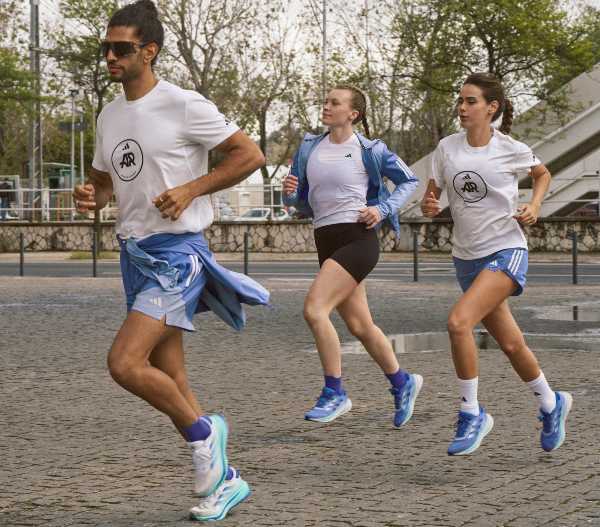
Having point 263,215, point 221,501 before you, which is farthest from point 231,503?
point 263,215

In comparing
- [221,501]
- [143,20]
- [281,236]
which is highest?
[143,20]

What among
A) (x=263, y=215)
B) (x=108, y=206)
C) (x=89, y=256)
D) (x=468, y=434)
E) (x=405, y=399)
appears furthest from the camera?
(x=108, y=206)

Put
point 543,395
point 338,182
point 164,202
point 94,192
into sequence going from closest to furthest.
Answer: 1. point 164,202
2. point 94,192
3. point 543,395
4. point 338,182

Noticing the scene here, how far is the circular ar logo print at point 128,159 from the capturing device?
5.06 m

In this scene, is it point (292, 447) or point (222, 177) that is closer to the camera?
point (222, 177)

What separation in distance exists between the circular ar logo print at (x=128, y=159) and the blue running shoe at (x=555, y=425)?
247 centimetres

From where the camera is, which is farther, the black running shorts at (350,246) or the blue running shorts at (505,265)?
the black running shorts at (350,246)

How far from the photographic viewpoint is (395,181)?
7734 millimetres

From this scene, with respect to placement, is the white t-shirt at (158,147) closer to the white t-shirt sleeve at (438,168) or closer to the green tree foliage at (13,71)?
the white t-shirt sleeve at (438,168)

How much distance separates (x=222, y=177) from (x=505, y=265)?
1.90 meters

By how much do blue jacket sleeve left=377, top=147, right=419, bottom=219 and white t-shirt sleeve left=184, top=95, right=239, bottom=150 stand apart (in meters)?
2.48

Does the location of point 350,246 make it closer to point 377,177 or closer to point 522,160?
point 377,177

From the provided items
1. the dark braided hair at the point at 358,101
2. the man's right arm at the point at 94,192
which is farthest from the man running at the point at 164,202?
the dark braided hair at the point at 358,101

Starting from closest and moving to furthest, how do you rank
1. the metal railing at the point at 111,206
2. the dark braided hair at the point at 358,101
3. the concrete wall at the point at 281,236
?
the dark braided hair at the point at 358,101
the concrete wall at the point at 281,236
the metal railing at the point at 111,206
